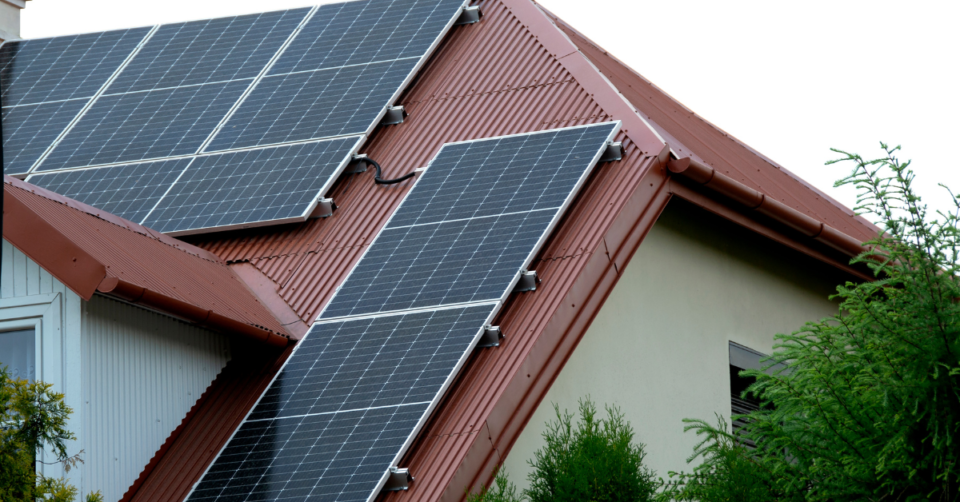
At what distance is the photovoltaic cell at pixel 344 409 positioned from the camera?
10.6 m

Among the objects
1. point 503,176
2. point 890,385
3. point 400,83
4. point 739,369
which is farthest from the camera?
point 400,83

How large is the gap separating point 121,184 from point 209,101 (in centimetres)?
176

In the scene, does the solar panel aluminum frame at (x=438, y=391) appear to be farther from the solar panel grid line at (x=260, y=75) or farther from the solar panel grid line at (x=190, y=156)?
the solar panel grid line at (x=260, y=75)

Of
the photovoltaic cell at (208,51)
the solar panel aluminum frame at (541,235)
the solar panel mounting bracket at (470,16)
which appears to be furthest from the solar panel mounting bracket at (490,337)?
the photovoltaic cell at (208,51)

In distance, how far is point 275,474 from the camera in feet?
35.3

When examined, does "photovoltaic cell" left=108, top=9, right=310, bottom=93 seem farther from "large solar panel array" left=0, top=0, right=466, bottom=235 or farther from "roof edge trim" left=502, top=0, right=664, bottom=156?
"roof edge trim" left=502, top=0, right=664, bottom=156

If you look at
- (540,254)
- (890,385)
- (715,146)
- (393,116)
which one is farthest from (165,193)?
(890,385)

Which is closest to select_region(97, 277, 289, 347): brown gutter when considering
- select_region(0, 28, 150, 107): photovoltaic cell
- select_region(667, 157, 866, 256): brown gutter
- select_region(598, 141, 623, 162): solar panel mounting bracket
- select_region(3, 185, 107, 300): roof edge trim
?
select_region(3, 185, 107, 300): roof edge trim

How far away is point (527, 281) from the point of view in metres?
11.8

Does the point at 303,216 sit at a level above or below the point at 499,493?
above

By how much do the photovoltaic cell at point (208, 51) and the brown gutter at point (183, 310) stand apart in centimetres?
527

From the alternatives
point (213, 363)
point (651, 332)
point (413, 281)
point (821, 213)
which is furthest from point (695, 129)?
point (213, 363)

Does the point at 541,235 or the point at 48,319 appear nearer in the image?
the point at 48,319

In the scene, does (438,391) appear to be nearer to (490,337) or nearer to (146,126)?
(490,337)
